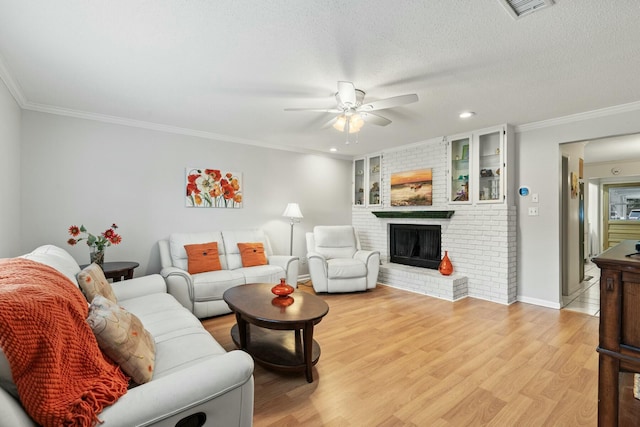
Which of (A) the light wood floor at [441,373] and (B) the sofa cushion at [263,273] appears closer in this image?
(A) the light wood floor at [441,373]

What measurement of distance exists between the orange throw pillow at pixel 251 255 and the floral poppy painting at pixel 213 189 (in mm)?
762

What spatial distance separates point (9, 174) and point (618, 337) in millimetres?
4373

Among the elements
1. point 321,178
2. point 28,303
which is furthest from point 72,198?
point 321,178

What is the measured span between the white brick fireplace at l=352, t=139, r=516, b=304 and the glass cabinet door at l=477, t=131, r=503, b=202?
0.17m

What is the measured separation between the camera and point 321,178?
5.66 meters

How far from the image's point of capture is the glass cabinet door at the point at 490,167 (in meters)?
4.09

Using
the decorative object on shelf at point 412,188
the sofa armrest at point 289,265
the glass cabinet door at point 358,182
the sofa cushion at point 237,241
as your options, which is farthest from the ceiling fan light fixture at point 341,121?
the glass cabinet door at point 358,182

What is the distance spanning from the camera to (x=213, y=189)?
4414 mm

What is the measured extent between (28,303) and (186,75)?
214cm

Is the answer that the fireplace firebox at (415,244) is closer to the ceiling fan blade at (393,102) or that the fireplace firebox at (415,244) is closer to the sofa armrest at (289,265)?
the sofa armrest at (289,265)

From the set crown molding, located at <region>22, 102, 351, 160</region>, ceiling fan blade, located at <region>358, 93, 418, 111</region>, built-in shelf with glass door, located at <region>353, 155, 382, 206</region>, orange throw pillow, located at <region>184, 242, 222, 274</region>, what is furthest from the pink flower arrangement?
built-in shelf with glass door, located at <region>353, 155, 382, 206</region>

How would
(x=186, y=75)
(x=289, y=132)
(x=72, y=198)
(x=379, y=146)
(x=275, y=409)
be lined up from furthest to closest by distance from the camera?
(x=379, y=146), (x=289, y=132), (x=72, y=198), (x=186, y=75), (x=275, y=409)

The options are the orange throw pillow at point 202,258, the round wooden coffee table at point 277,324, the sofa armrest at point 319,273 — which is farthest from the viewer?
the sofa armrest at point 319,273

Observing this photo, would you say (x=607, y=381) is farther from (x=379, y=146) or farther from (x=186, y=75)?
(x=379, y=146)
